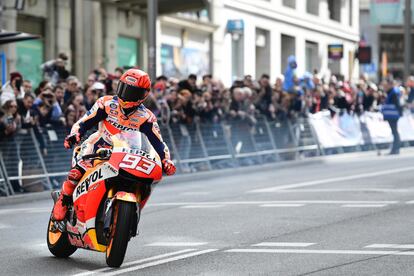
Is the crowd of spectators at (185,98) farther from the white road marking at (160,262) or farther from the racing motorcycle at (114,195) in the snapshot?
the racing motorcycle at (114,195)

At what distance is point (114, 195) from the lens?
32.5 ft

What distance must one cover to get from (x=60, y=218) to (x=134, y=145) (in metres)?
1.12

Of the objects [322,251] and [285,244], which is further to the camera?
[285,244]

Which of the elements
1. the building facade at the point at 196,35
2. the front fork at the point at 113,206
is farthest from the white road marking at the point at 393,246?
the building facade at the point at 196,35

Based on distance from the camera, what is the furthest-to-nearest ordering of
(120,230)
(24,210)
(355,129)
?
(355,129) → (24,210) → (120,230)

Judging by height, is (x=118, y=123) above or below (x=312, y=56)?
below

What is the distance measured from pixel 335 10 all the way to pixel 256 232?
4465 cm

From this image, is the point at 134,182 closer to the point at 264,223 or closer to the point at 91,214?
the point at 91,214

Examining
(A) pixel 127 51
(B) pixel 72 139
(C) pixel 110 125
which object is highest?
(A) pixel 127 51

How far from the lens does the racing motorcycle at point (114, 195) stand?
9758mm

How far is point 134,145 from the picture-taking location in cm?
1001

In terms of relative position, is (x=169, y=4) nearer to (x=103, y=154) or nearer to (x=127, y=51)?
(x=127, y=51)

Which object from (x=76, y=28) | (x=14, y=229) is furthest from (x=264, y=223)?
(x=76, y=28)

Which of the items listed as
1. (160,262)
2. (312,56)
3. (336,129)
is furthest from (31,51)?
(312,56)
